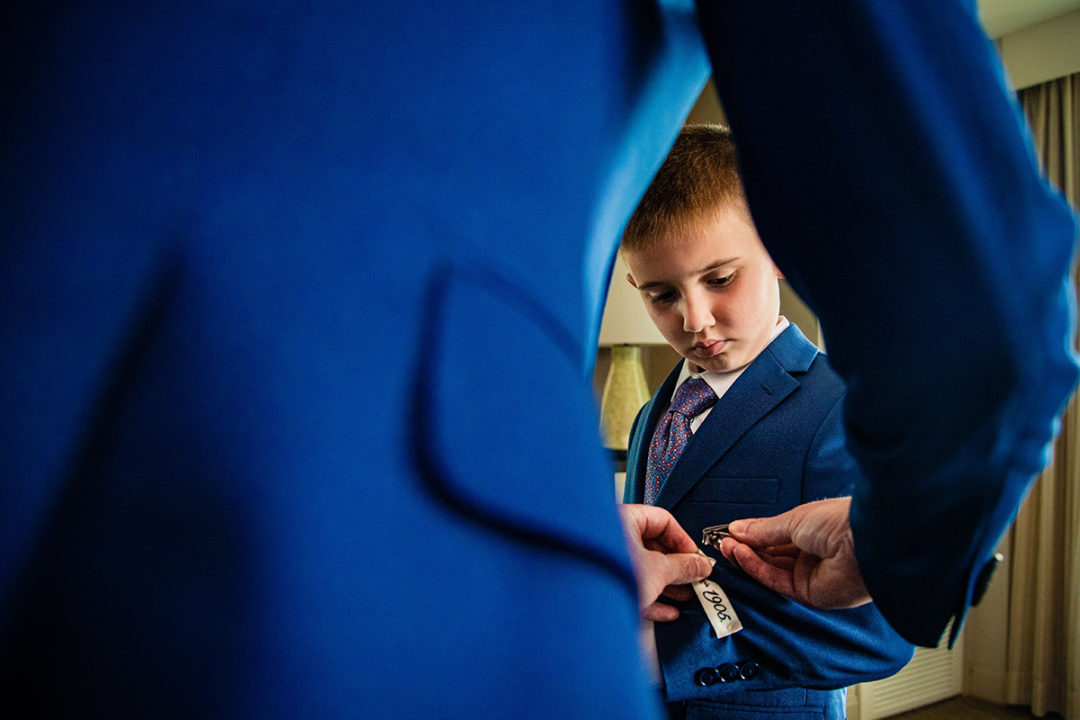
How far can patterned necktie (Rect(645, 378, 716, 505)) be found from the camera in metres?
1.29

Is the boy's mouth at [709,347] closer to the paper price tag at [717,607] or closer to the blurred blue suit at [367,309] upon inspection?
the paper price tag at [717,607]

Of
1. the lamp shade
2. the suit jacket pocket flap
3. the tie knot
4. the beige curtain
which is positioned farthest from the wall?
the suit jacket pocket flap

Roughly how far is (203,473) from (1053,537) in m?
3.92

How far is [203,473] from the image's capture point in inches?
7.9

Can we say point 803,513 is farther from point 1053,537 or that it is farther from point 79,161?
point 1053,537

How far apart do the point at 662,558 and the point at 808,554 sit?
0.46 feet

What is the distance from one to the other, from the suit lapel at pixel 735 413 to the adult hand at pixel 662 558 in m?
0.48

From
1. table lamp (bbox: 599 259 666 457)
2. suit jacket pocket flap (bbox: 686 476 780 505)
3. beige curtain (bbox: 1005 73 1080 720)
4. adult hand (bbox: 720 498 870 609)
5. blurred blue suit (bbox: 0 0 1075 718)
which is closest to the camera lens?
blurred blue suit (bbox: 0 0 1075 718)

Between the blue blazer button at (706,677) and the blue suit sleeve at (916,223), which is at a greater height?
the blue suit sleeve at (916,223)

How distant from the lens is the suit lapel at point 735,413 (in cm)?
118

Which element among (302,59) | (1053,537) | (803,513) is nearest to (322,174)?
(302,59)

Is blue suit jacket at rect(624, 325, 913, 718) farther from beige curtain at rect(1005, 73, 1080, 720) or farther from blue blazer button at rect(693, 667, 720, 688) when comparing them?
beige curtain at rect(1005, 73, 1080, 720)

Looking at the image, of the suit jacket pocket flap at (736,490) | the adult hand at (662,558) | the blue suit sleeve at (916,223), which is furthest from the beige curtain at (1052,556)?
the blue suit sleeve at (916,223)

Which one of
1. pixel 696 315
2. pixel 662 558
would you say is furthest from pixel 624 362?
pixel 662 558
